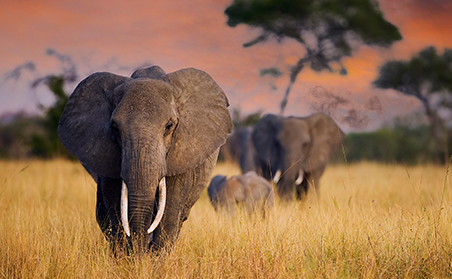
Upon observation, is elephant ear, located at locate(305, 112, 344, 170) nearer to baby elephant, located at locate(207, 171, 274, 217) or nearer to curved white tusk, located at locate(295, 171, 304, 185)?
curved white tusk, located at locate(295, 171, 304, 185)

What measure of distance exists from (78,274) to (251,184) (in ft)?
15.1

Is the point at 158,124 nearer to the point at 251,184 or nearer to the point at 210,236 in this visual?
the point at 210,236

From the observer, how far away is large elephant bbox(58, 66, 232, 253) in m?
3.94

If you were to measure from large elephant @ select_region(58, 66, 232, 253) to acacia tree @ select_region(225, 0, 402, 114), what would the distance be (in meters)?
14.9

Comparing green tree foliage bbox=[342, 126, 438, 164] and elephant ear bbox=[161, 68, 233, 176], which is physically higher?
elephant ear bbox=[161, 68, 233, 176]

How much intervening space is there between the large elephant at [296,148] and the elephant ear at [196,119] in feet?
19.1

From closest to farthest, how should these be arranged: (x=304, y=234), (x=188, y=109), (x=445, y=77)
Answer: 1. (x=188, y=109)
2. (x=304, y=234)
3. (x=445, y=77)

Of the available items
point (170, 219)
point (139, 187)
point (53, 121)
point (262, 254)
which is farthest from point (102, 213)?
point (53, 121)

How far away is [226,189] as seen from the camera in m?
7.86

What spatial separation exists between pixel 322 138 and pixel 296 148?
3.49ft

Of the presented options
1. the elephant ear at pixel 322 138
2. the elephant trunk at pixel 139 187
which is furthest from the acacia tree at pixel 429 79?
the elephant trunk at pixel 139 187

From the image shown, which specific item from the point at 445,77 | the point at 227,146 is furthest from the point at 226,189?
the point at 445,77

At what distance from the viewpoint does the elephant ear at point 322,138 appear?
11.4m

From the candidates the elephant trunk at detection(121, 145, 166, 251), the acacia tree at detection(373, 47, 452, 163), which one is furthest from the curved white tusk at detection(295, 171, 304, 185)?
the acacia tree at detection(373, 47, 452, 163)
